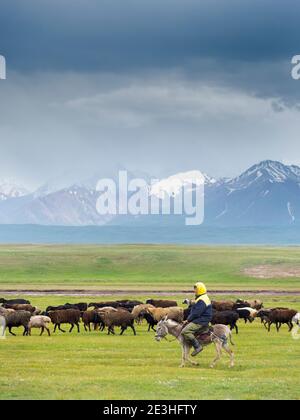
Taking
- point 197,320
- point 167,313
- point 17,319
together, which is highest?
point 197,320

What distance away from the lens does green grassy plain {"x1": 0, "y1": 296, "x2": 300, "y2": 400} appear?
2055 cm

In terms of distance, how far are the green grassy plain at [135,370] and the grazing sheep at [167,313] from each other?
2.65 m

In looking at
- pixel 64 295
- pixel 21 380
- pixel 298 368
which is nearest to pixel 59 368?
pixel 21 380

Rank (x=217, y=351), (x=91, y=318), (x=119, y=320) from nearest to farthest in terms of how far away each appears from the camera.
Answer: (x=217, y=351) < (x=119, y=320) < (x=91, y=318)

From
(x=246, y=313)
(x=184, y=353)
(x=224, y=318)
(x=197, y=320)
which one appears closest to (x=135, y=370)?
(x=184, y=353)

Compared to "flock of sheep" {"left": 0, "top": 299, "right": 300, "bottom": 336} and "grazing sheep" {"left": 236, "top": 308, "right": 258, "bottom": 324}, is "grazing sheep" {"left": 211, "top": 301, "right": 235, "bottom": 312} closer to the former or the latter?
"grazing sheep" {"left": 236, "top": 308, "right": 258, "bottom": 324}

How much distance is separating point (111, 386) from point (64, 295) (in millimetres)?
Result: 54069

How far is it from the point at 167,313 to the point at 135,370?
15.9 meters

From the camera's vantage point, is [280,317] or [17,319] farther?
[280,317]

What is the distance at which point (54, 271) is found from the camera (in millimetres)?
127312

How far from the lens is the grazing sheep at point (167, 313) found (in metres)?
40.2

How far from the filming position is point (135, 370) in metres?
25.2

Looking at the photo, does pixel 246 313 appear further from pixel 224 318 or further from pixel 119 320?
pixel 119 320

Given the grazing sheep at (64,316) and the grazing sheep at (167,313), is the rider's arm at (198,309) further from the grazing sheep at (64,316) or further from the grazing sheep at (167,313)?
the grazing sheep at (64,316)
